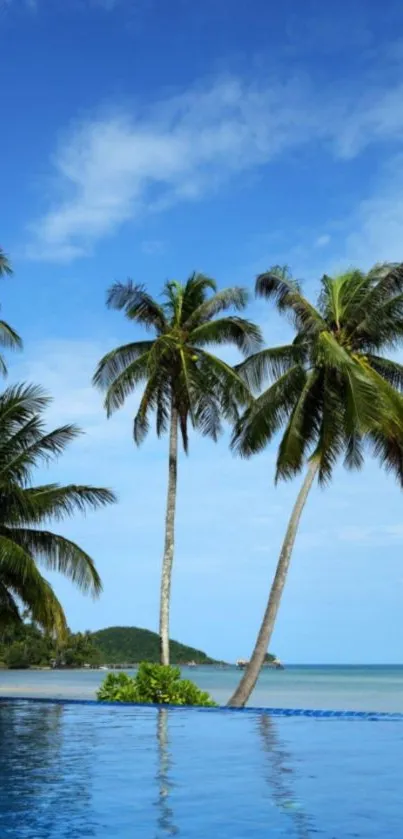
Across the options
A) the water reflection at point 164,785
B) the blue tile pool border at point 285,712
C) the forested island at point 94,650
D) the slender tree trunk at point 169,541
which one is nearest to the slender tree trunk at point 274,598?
the blue tile pool border at point 285,712

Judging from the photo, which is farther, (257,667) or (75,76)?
(257,667)

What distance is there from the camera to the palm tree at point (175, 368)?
22641 mm

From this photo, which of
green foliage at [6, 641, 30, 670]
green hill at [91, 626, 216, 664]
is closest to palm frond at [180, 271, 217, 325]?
green foliage at [6, 641, 30, 670]

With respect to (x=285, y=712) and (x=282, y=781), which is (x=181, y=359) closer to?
(x=285, y=712)

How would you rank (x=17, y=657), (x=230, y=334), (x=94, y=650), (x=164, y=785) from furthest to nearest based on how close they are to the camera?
(x=17, y=657)
(x=94, y=650)
(x=230, y=334)
(x=164, y=785)

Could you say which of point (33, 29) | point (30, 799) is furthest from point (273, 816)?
point (33, 29)

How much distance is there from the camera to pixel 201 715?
1777 cm

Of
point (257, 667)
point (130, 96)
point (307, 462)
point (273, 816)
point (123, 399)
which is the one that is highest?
point (130, 96)

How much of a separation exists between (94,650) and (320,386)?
211 feet

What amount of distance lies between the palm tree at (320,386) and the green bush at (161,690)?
125 cm

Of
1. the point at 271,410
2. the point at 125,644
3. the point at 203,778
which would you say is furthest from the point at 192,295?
the point at 125,644

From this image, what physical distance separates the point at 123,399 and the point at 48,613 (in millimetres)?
6032

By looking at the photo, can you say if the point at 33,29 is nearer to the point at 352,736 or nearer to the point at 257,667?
the point at 352,736

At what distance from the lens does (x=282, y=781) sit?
32.6 feet
